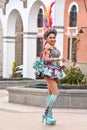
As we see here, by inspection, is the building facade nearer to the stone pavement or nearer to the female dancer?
the stone pavement

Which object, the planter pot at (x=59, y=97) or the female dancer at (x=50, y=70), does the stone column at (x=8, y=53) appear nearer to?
the planter pot at (x=59, y=97)

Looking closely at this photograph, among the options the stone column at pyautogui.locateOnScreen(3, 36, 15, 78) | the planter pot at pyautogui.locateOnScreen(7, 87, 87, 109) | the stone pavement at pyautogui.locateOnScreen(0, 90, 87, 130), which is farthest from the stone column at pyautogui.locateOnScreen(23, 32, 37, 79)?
the stone pavement at pyautogui.locateOnScreen(0, 90, 87, 130)

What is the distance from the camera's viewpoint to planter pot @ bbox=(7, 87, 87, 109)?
451 inches

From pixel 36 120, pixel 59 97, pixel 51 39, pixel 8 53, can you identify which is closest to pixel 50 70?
pixel 51 39

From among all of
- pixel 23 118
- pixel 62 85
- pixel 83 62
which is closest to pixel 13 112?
pixel 23 118

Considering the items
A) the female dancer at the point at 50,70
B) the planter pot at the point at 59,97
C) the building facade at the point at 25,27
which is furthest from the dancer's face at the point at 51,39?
the building facade at the point at 25,27

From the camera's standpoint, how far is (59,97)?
1158 cm

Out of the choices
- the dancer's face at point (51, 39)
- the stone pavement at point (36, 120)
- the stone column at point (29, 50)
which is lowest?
the stone pavement at point (36, 120)

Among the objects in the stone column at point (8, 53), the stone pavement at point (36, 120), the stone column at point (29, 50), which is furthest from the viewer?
the stone column at point (8, 53)

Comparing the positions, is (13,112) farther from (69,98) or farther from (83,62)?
(83,62)

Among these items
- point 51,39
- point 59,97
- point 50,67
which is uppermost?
point 51,39

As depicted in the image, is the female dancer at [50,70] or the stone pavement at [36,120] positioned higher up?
the female dancer at [50,70]

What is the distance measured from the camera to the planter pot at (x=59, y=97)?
11.5m

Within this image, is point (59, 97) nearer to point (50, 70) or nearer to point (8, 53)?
point (50, 70)
